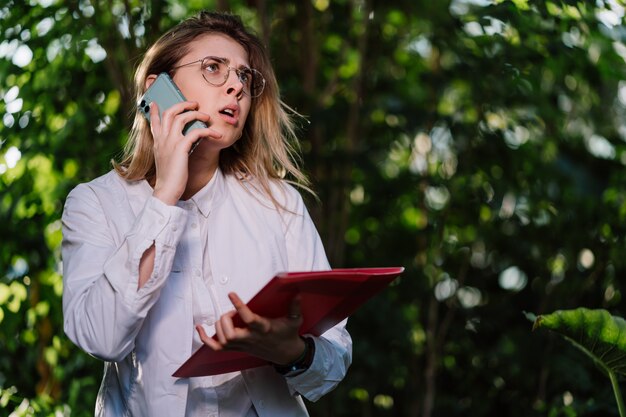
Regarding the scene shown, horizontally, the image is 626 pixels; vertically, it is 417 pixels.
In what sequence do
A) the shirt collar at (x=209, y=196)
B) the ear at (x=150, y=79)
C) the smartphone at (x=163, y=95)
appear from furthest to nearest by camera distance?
1. the ear at (x=150, y=79)
2. the shirt collar at (x=209, y=196)
3. the smartphone at (x=163, y=95)

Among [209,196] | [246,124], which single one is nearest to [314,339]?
[209,196]

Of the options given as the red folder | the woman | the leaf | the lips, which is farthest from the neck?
the leaf

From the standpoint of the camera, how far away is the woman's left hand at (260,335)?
4.90 ft

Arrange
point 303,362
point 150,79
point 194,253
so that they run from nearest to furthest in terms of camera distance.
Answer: point 303,362 → point 194,253 → point 150,79

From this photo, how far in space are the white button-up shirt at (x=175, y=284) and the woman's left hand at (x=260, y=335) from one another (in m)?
0.10

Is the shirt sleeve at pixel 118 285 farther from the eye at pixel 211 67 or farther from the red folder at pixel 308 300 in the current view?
the eye at pixel 211 67

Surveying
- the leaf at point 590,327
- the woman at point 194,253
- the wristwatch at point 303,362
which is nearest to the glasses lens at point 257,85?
the woman at point 194,253

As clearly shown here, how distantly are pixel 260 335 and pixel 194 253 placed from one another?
13.6 inches

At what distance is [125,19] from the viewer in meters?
3.30

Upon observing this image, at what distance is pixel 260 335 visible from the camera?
60.6 inches

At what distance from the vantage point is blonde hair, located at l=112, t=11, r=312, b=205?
6.55 ft

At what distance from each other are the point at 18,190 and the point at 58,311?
0.57 meters

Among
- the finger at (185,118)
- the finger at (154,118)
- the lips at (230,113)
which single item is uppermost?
the finger at (185,118)

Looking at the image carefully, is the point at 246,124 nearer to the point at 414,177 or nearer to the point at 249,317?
the point at 249,317
